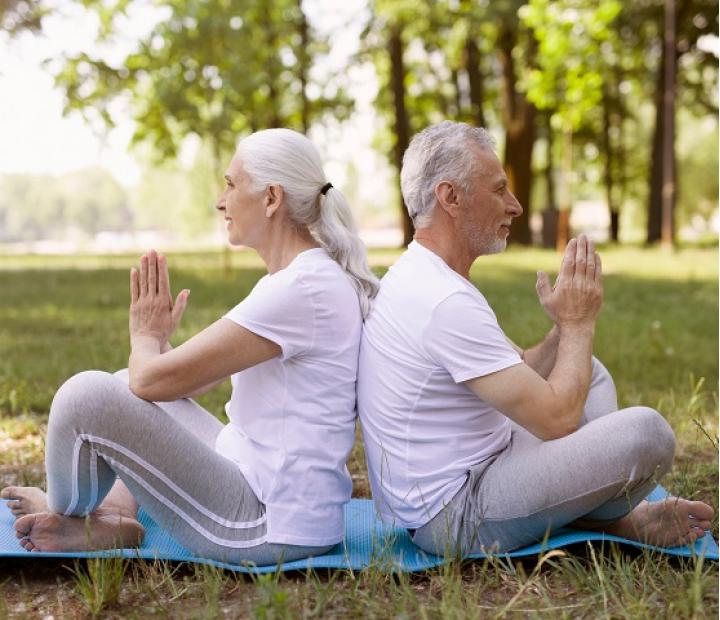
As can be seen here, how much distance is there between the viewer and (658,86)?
73.3ft

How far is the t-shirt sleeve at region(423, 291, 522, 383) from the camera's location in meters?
2.92

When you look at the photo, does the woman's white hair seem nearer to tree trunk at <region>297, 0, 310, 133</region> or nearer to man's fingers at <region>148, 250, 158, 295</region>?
man's fingers at <region>148, 250, 158, 295</region>

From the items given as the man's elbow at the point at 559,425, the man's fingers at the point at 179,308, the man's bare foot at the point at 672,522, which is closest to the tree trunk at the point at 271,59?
the man's fingers at the point at 179,308

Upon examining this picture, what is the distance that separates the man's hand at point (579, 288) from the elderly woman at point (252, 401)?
0.62 metres

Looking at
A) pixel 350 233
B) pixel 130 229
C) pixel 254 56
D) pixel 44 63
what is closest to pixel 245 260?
pixel 254 56

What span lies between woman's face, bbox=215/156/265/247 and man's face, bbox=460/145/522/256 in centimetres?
68

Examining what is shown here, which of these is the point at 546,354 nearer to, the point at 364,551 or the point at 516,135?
the point at 364,551

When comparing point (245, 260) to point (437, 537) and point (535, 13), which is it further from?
point (437, 537)

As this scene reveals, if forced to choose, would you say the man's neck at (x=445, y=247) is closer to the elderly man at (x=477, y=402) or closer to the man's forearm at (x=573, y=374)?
the elderly man at (x=477, y=402)

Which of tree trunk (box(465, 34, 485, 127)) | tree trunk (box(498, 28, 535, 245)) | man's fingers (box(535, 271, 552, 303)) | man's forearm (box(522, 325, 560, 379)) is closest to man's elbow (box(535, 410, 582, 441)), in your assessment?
man's fingers (box(535, 271, 552, 303))

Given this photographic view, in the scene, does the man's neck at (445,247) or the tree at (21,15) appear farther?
the tree at (21,15)

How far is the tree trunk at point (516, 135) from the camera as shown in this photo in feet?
74.0

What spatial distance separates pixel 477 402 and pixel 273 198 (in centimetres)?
94

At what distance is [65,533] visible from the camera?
10.8ft
